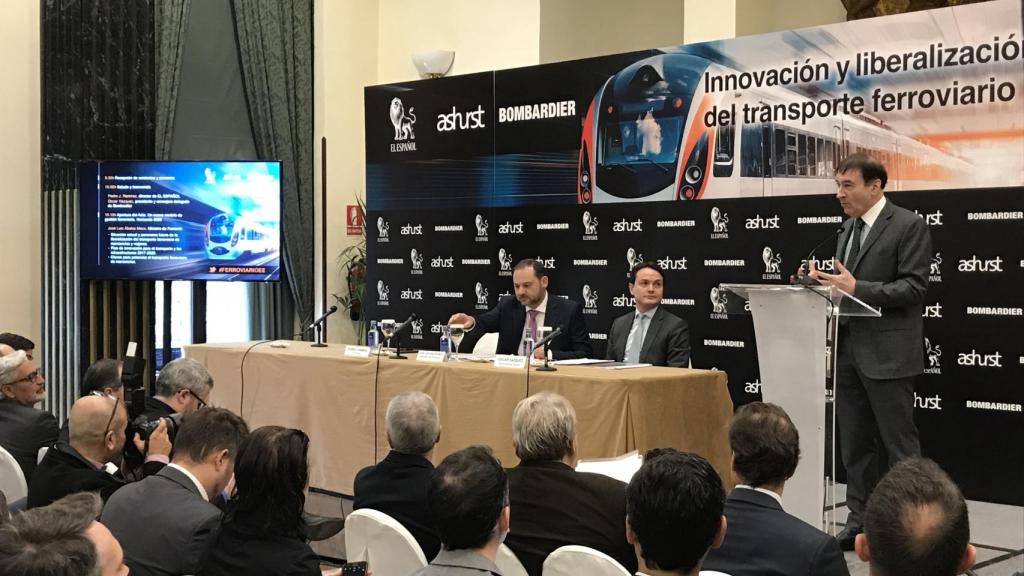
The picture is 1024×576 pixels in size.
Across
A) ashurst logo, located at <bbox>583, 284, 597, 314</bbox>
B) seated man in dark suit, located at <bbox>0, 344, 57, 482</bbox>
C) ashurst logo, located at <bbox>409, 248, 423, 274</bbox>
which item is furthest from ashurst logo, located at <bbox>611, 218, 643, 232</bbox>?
seated man in dark suit, located at <bbox>0, 344, 57, 482</bbox>

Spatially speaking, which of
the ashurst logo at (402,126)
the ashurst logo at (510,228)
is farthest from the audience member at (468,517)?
the ashurst logo at (402,126)

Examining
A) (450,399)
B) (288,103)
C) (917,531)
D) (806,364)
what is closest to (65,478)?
(450,399)

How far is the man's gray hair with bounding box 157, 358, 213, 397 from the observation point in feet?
14.8

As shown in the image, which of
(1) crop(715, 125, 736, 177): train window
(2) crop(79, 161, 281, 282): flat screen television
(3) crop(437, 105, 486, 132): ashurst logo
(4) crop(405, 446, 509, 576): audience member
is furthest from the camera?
(3) crop(437, 105, 486, 132): ashurst logo

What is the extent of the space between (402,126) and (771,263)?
373 centimetres

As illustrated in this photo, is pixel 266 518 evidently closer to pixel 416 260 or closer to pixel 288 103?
pixel 416 260

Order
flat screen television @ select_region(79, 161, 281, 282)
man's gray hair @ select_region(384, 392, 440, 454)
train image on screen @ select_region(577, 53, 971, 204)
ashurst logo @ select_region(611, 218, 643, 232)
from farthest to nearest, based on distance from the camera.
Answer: flat screen television @ select_region(79, 161, 281, 282)
ashurst logo @ select_region(611, 218, 643, 232)
train image on screen @ select_region(577, 53, 971, 204)
man's gray hair @ select_region(384, 392, 440, 454)

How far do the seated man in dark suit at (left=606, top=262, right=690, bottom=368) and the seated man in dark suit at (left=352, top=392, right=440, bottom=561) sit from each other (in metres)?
2.25

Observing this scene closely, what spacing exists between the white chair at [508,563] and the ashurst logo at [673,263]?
455 cm

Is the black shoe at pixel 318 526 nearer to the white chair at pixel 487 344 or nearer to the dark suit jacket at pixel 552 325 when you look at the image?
the dark suit jacket at pixel 552 325

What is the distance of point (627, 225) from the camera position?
7520 mm

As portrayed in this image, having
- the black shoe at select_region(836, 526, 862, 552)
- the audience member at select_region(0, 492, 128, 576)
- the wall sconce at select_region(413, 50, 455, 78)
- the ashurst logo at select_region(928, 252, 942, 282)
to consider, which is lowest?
the black shoe at select_region(836, 526, 862, 552)

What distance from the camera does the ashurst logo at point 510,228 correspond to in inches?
324

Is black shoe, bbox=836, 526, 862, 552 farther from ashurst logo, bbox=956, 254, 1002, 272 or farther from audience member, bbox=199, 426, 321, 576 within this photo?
audience member, bbox=199, 426, 321, 576
